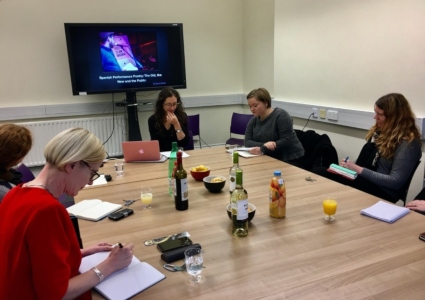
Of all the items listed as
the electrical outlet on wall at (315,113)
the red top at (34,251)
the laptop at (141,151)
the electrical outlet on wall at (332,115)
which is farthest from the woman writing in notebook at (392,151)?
the red top at (34,251)

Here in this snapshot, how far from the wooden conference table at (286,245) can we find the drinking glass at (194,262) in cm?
3

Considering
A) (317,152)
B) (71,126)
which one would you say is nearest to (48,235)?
(317,152)

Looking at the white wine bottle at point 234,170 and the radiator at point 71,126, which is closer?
the white wine bottle at point 234,170

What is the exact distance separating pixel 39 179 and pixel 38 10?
3.74 m

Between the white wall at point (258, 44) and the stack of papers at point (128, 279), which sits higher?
the white wall at point (258, 44)

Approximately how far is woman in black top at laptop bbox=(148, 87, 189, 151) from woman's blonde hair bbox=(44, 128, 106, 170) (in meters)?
2.13

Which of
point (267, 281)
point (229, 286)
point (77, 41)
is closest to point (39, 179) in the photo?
point (229, 286)

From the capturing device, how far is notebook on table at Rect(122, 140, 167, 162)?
2.77 meters

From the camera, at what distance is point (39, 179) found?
1.20 metres

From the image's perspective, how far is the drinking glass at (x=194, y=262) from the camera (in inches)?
49.6

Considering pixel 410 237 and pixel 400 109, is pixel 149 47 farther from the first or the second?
pixel 410 237

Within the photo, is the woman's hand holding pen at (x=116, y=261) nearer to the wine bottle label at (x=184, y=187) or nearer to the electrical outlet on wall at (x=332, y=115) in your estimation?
the wine bottle label at (x=184, y=187)

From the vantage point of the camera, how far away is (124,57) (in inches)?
172

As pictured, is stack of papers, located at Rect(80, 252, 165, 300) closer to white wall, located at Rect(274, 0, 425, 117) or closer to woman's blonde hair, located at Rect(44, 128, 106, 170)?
woman's blonde hair, located at Rect(44, 128, 106, 170)
